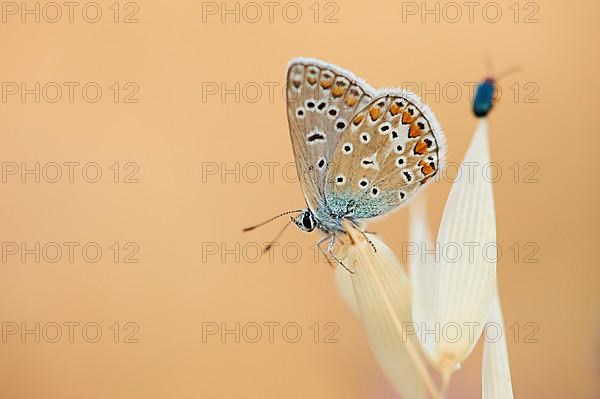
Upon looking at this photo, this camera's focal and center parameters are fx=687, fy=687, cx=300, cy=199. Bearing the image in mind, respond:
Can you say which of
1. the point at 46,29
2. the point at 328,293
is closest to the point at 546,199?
the point at 328,293

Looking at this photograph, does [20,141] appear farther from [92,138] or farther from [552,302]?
[552,302]

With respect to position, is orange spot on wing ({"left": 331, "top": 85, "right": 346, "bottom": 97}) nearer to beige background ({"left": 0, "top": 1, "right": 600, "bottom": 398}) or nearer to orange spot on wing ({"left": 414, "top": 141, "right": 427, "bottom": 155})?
orange spot on wing ({"left": 414, "top": 141, "right": 427, "bottom": 155})

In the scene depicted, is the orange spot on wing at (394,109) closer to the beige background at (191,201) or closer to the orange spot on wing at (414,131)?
the orange spot on wing at (414,131)

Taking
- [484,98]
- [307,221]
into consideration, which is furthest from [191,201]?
[484,98]

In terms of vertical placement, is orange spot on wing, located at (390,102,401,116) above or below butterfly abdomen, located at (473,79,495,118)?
above

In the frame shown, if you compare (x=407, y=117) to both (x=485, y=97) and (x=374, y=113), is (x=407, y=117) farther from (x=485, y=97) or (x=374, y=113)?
(x=485, y=97)

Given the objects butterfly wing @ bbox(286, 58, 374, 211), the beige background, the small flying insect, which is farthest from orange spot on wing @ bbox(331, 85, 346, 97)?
the beige background
